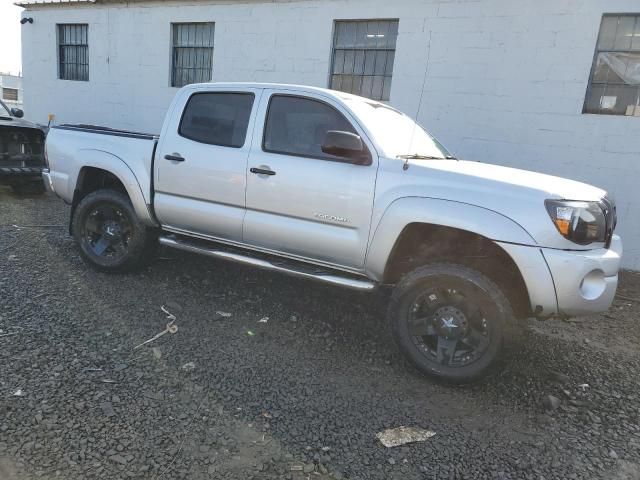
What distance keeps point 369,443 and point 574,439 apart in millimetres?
1278

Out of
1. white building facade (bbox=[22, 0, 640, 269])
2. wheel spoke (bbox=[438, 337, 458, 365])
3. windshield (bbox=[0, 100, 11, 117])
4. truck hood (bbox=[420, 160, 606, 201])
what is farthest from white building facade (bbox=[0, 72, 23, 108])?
wheel spoke (bbox=[438, 337, 458, 365])

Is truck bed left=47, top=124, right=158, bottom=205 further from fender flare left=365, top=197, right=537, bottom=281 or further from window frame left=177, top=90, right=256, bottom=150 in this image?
fender flare left=365, top=197, right=537, bottom=281

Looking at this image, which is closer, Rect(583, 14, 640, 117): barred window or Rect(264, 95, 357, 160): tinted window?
Rect(264, 95, 357, 160): tinted window

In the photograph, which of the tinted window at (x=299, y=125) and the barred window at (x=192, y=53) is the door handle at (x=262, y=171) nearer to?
the tinted window at (x=299, y=125)

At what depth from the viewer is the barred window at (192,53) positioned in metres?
10.2

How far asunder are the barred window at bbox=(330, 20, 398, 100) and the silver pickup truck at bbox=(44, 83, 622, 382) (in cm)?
437

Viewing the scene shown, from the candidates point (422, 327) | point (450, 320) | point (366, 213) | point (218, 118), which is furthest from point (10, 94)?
point (450, 320)

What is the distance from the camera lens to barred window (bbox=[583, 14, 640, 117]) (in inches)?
262

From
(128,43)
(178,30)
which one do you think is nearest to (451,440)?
(178,30)

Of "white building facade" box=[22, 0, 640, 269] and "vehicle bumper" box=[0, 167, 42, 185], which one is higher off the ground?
"white building facade" box=[22, 0, 640, 269]

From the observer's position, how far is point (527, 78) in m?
7.18

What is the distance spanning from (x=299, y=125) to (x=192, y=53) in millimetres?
7795

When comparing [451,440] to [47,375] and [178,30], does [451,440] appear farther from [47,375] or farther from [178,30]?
[178,30]

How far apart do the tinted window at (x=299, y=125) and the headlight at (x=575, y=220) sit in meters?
1.57
